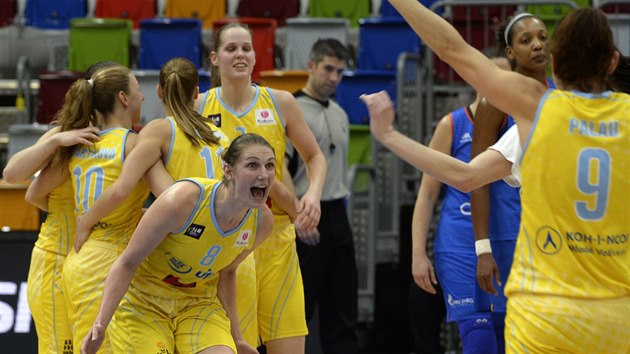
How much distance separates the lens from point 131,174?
4.96 metres

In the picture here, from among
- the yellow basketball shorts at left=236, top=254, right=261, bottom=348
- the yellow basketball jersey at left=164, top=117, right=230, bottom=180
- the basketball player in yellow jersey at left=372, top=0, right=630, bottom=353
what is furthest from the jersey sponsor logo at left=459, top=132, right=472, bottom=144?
the basketball player in yellow jersey at left=372, top=0, right=630, bottom=353

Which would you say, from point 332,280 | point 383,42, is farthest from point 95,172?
point 383,42

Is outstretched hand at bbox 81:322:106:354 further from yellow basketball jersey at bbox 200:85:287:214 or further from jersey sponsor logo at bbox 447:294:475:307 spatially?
jersey sponsor logo at bbox 447:294:475:307

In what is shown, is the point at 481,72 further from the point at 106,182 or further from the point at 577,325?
the point at 106,182

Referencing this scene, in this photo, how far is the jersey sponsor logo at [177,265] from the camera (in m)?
4.65

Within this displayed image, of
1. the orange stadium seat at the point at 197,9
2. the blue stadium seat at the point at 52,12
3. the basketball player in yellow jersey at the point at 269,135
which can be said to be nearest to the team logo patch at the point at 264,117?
the basketball player in yellow jersey at the point at 269,135

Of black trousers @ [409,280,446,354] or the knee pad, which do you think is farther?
black trousers @ [409,280,446,354]

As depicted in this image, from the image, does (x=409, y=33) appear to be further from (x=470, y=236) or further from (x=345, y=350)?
(x=470, y=236)

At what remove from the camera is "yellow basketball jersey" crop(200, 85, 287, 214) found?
5816 millimetres

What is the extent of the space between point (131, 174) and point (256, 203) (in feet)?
2.55

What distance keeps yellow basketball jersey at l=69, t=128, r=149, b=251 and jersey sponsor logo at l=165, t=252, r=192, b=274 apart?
0.56 meters

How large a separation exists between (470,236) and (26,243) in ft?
11.1

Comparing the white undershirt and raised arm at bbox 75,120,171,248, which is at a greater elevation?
the white undershirt

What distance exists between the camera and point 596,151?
331cm
